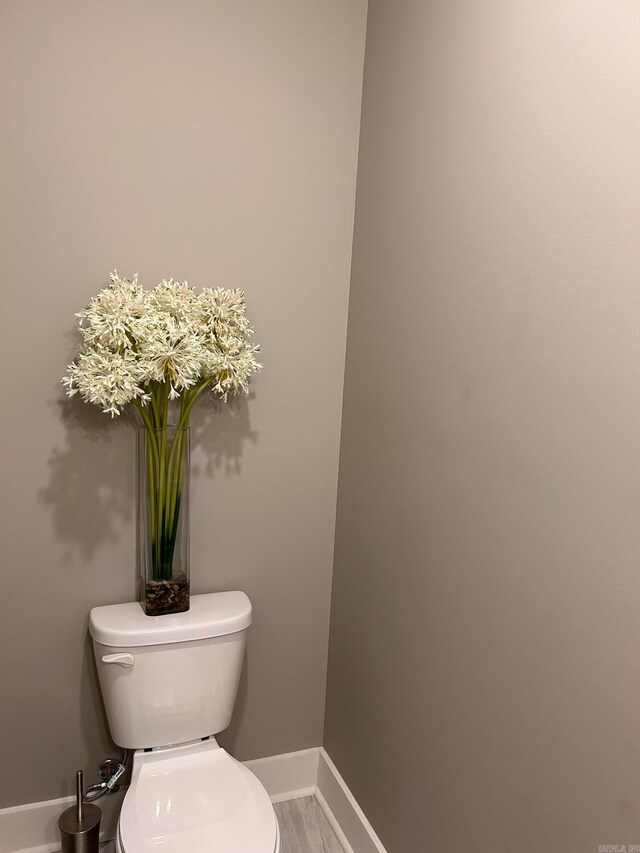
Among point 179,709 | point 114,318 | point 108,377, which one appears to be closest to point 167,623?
point 179,709

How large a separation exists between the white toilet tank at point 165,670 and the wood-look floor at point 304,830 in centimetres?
44

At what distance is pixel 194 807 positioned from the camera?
1394mm

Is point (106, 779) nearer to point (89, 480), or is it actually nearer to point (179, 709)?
point (179, 709)

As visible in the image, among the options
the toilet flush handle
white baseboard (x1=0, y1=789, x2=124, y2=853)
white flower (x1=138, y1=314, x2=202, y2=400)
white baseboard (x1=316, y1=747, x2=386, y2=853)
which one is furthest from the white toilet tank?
white flower (x1=138, y1=314, x2=202, y2=400)

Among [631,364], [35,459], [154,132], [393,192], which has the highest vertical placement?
[154,132]

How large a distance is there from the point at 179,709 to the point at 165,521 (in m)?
0.46

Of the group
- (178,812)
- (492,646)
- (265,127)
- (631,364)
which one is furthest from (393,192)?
(178,812)

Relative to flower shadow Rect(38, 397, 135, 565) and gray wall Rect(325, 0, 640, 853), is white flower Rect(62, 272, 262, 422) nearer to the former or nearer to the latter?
flower shadow Rect(38, 397, 135, 565)

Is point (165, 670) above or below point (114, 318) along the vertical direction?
below

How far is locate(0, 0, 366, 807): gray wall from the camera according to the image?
158cm

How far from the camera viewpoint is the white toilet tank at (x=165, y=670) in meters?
1.56

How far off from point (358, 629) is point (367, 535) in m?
0.27

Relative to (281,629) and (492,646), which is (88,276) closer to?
(281,629)

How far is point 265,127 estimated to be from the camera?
5.76 ft
